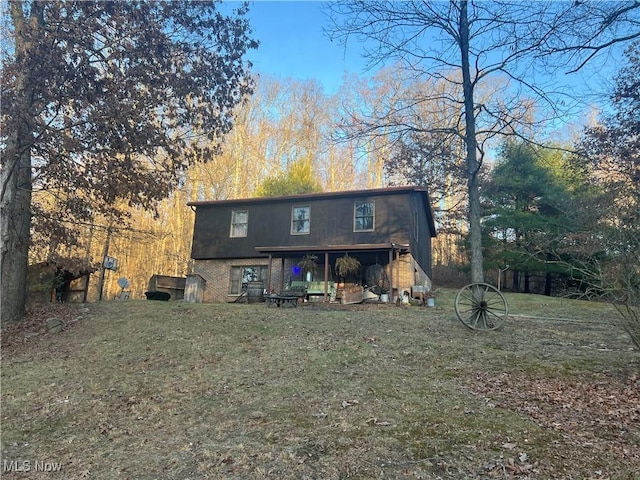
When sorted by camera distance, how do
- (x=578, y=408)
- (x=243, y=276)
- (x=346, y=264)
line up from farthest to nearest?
(x=243, y=276), (x=346, y=264), (x=578, y=408)

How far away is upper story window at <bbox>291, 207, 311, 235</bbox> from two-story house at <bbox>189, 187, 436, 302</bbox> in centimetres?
4

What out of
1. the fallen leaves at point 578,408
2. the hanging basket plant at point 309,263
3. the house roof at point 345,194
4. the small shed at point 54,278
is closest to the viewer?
the fallen leaves at point 578,408

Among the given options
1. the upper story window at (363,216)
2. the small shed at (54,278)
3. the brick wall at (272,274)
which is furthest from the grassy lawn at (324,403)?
the upper story window at (363,216)

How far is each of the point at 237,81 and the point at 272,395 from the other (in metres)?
8.17

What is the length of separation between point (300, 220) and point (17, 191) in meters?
10.9

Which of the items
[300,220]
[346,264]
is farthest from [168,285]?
[346,264]

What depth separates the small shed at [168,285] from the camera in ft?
64.7

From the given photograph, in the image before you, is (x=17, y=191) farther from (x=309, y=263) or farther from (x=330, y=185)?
(x=330, y=185)

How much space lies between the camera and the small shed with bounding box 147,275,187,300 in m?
19.7

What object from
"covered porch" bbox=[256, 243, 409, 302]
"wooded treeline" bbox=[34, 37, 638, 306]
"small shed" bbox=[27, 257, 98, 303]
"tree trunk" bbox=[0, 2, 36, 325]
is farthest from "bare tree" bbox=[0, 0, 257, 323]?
"wooded treeline" bbox=[34, 37, 638, 306]
